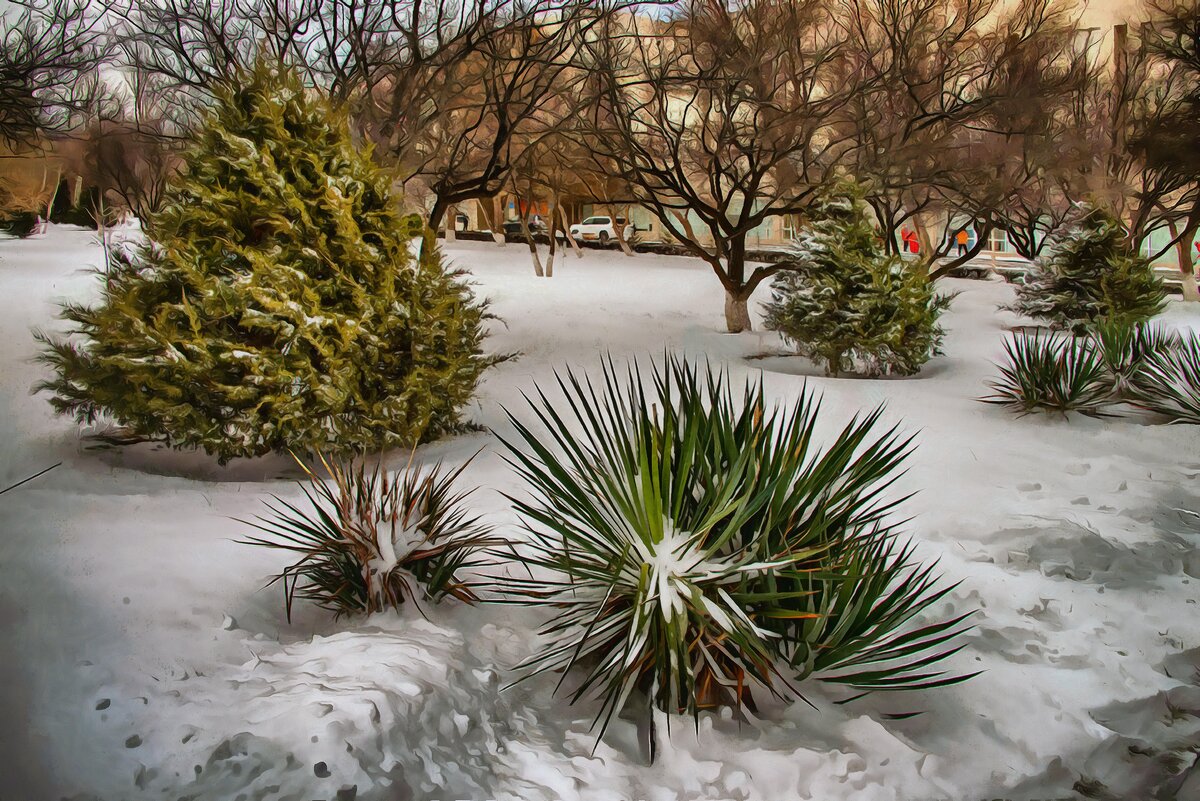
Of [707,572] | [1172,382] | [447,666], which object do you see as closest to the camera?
[707,572]

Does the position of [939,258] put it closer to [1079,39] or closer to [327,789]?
[1079,39]

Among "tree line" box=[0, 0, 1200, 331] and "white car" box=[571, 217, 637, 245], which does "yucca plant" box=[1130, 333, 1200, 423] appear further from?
"white car" box=[571, 217, 637, 245]

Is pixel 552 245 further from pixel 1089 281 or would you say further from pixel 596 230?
pixel 1089 281

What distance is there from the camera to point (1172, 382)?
132 inches

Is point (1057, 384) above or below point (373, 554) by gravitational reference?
above

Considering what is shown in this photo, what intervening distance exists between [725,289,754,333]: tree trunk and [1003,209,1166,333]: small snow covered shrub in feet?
4.85

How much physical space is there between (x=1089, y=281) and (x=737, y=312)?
1958 millimetres

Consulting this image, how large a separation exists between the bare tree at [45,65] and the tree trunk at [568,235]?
2118mm

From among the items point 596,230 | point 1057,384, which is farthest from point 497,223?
point 1057,384

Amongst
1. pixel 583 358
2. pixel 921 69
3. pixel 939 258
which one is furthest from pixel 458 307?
pixel 939 258

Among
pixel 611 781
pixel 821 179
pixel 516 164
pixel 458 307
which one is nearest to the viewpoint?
pixel 611 781

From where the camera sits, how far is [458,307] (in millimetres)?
3168

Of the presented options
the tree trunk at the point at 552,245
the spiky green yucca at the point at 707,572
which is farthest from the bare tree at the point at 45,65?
the tree trunk at the point at 552,245

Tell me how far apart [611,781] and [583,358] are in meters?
1.99
